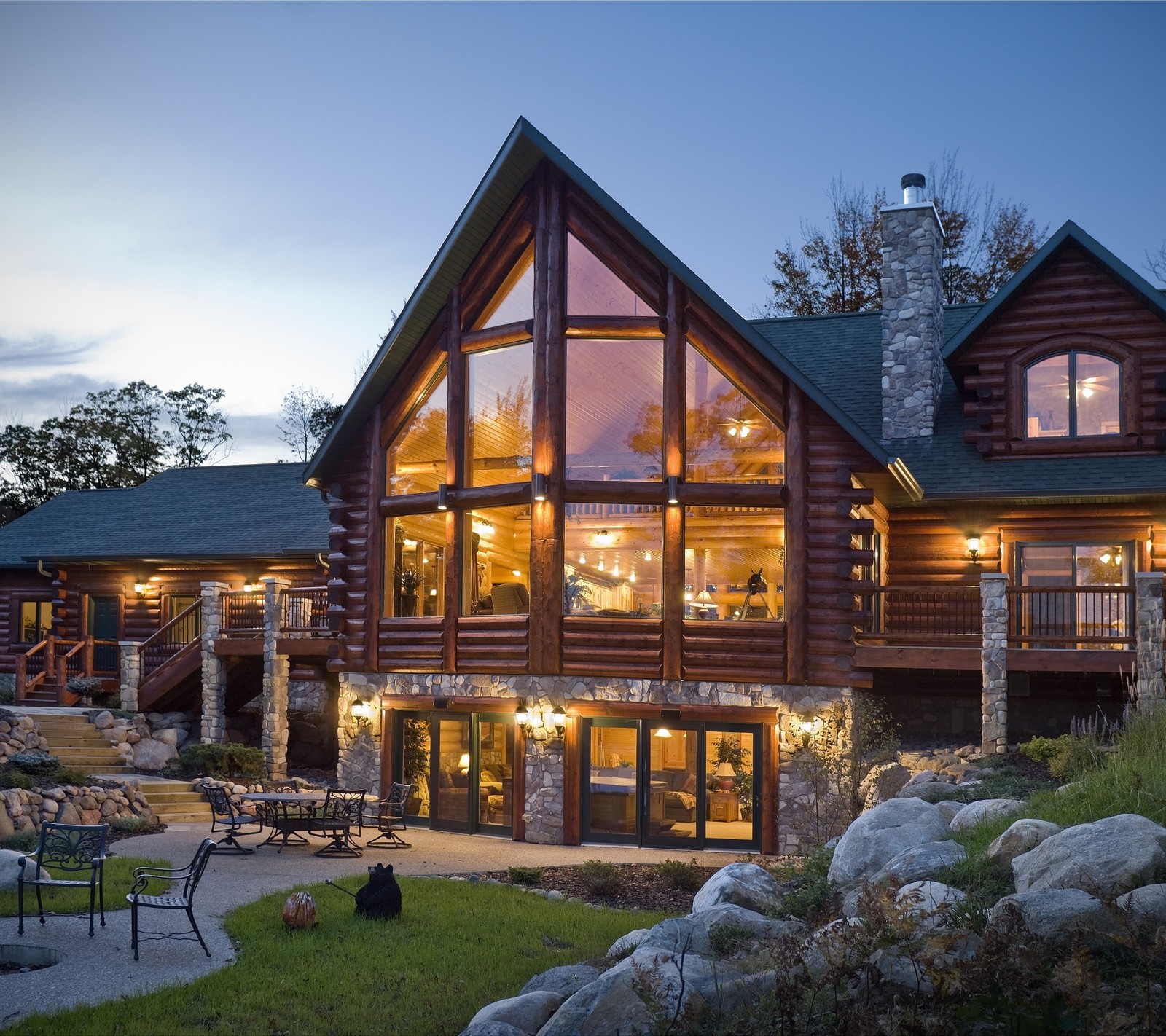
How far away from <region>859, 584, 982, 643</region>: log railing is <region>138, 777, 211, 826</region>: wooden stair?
36.5ft

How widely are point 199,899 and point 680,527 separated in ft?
27.8

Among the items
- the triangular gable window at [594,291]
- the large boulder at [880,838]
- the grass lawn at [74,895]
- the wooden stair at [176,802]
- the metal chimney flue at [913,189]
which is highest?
the metal chimney flue at [913,189]

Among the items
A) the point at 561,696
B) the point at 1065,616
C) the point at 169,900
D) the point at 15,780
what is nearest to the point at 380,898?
the point at 169,900

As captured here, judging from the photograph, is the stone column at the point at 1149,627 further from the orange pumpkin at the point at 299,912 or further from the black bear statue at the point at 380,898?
the orange pumpkin at the point at 299,912

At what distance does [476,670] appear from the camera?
18688 millimetres

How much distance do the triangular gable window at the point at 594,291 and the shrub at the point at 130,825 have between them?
10.0 meters

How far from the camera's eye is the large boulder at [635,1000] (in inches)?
275

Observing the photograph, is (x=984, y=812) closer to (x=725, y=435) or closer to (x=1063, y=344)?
(x=725, y=435)

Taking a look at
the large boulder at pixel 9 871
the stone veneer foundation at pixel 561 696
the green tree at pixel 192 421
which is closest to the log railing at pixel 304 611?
the stone veneer foundation at pixel 561 696

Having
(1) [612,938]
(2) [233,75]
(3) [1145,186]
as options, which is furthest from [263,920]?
(3) [1145,186]

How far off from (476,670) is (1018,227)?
984 inches

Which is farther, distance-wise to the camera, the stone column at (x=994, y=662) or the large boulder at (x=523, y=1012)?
the stone column at (x=994, y=662)

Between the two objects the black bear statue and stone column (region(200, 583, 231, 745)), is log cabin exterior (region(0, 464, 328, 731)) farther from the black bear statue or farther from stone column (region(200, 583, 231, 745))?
the black bear statue

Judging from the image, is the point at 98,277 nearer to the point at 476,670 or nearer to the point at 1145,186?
the point at 1145,186
